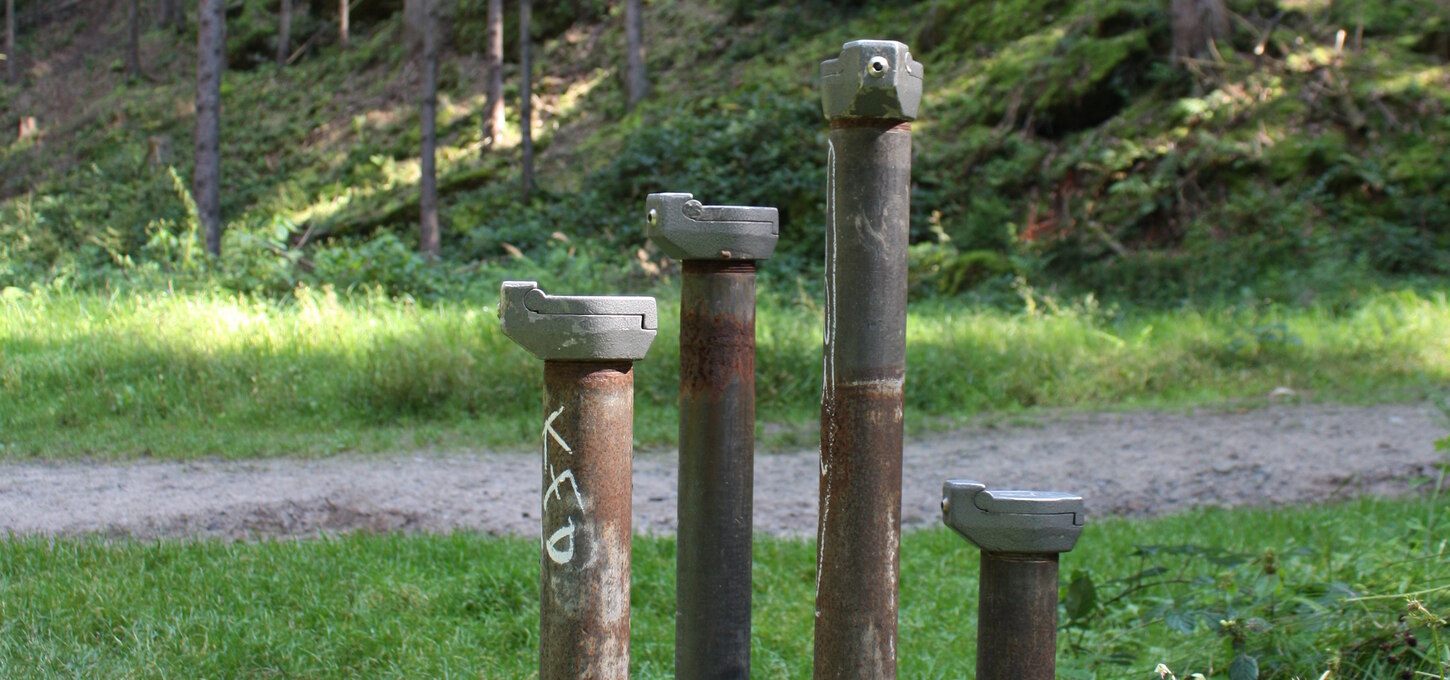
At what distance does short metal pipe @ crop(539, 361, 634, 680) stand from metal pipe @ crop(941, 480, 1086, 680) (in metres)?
0.71

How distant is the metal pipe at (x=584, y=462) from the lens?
7.50ft

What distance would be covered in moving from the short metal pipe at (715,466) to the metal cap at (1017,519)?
0.60 metres

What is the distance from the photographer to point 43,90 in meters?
30.5

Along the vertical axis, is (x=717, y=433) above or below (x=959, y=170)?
below

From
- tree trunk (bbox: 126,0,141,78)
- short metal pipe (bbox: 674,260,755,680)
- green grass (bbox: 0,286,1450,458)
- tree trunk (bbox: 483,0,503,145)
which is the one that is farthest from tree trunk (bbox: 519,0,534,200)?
short metal pipe (bbox: 674,260,755,680)

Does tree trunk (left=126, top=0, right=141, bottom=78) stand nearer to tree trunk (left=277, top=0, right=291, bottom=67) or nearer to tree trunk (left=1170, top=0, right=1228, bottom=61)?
tree trunk (left=277, top=0, right=291, bottom=67)

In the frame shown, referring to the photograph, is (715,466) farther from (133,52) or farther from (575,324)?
(133,52)

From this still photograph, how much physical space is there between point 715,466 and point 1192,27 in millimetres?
13656

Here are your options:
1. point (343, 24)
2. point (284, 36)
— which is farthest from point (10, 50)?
point (343, 24)

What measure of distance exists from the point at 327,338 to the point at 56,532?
152 inches

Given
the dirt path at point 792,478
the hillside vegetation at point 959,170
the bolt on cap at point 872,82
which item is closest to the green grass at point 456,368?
the dirt path at point 792,478

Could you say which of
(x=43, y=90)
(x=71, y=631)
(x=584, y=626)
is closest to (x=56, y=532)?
(x=71, y=631)

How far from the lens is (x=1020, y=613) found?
2.38m

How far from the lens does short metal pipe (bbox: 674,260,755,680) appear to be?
2689 mm
